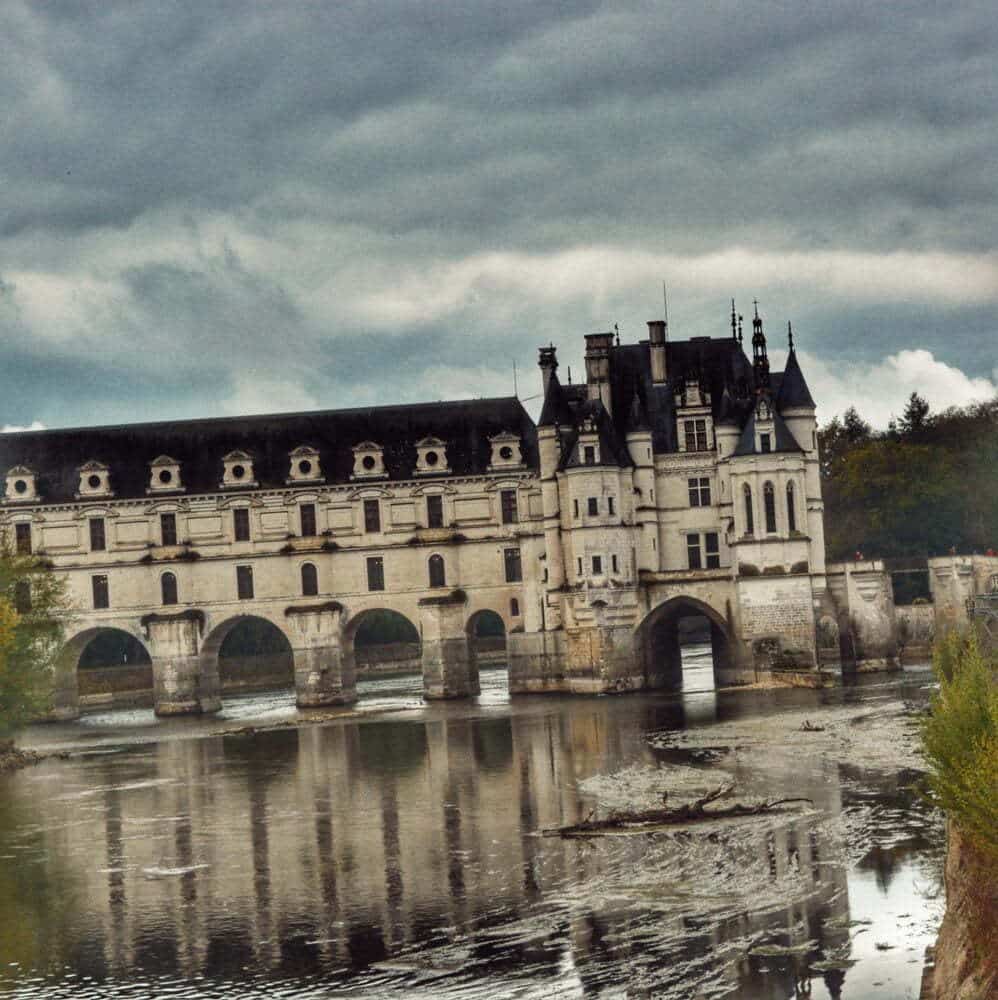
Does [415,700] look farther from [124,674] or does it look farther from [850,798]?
[850,798]

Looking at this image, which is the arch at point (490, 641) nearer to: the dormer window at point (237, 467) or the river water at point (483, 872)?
the dormer window at point (237, 467)

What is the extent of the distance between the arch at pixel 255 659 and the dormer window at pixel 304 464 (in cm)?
1861

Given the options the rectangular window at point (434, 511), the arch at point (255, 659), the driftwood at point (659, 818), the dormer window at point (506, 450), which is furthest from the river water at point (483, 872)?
the arch at point (255, 659)

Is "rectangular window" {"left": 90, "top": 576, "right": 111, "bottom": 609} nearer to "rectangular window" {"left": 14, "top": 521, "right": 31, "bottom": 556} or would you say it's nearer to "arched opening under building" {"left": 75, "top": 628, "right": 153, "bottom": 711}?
"rectangular window" {"left": 14, "top": 521, "right": 31, "bottom": 556}

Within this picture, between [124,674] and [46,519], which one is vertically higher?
[46,519]

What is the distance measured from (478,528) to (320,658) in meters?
8.59

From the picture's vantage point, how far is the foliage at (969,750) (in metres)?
19.1

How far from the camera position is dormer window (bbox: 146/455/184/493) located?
80.5 m

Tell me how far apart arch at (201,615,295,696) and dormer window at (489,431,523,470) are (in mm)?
22498

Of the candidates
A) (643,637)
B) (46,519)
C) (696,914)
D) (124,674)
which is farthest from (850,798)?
(124,674)

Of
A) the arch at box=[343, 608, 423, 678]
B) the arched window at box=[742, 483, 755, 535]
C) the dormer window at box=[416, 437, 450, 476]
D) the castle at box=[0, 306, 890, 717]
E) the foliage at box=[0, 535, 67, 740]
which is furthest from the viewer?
the arch at box=[343, 608, 423, 678]

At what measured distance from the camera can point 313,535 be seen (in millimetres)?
79875

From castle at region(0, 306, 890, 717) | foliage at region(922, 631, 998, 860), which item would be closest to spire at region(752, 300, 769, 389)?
castle at region(0, 306, 890, 717)

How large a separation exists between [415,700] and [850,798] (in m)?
41.8
